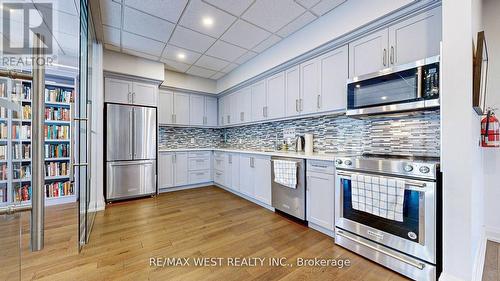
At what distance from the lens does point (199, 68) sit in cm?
430

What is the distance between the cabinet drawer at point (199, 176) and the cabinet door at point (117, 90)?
6.49ft

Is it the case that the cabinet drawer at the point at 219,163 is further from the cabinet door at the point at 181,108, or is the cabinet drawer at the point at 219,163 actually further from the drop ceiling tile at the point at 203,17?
the drop ceiling tile at the point at 203,17

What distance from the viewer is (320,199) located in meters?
2.34

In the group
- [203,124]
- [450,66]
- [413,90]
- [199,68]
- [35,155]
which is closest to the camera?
[35,155]

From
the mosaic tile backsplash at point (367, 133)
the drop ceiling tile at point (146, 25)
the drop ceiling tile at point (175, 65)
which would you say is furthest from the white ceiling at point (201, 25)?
the mosaic tile backsplash at point (367, 133)

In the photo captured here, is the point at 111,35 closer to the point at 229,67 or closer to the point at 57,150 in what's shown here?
the point at 229,67

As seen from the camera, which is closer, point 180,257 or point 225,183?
point 180,257

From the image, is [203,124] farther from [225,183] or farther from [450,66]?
[450,66]

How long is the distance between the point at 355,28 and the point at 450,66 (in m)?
1.05

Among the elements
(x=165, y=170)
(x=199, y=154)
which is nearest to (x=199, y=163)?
(x=199, y=154)

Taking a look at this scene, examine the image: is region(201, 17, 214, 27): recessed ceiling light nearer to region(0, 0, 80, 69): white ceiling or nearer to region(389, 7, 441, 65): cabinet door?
region(0, 0, 80, 69): white ceiling

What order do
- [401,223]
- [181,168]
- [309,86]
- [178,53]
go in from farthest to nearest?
[181,168] < [178,53] < [309,86] < [401,223]

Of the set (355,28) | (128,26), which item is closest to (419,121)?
(355,28)

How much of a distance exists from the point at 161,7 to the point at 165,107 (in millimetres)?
2388
